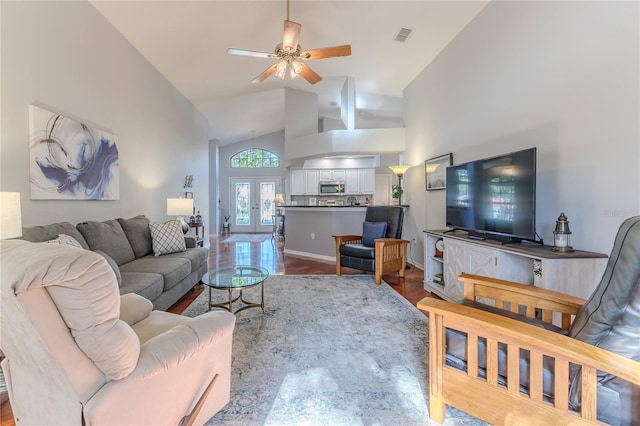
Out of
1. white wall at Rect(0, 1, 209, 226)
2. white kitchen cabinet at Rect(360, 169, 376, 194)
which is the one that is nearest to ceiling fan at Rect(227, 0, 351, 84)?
white wall at Rect(0, 1, 209, 226)

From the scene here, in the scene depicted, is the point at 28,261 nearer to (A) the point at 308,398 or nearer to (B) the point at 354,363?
(A) the point at 308,398

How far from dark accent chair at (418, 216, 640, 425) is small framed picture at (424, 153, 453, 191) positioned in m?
2.59

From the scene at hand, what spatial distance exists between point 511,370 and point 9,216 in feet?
9.18

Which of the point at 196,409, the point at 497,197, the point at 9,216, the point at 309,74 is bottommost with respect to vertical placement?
the point at 196,409

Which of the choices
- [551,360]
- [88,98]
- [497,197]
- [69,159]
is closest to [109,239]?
[69,159]

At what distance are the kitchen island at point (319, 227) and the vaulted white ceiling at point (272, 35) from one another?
247cm

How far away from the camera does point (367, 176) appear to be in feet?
24.9

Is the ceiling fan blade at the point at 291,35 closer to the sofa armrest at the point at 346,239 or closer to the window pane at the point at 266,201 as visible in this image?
the sofa armrest at the point at 346,239

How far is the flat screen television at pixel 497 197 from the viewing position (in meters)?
2.17

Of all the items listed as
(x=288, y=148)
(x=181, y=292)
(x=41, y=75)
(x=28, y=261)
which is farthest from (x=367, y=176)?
(x=28, y=261)

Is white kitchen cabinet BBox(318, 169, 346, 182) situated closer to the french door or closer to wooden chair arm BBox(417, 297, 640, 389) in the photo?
the french door

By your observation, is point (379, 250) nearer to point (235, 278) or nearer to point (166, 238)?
point (235, 278)

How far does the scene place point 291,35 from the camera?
274 centimetres

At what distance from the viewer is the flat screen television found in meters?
2.17
